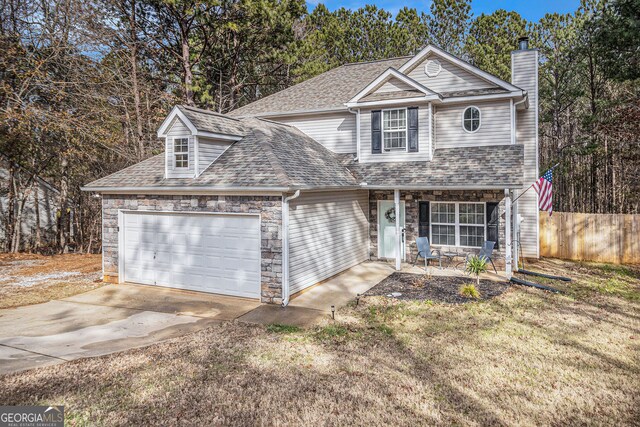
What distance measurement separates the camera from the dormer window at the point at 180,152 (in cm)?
1059

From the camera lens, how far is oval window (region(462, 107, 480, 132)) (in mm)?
12992

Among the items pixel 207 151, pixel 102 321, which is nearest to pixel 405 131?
pixel 207 151

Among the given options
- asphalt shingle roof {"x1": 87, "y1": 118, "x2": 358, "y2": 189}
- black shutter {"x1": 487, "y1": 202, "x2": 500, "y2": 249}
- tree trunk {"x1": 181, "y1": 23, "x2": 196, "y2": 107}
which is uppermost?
tree trunk {"x1": 181, "y1": 23, "x2": 196, "y2": 107}

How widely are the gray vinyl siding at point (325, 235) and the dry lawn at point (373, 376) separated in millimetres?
2367

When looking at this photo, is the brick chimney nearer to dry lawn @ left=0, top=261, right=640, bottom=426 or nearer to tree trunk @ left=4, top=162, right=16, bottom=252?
dry lawn @ left=0, top=261, right=640, bottom=426

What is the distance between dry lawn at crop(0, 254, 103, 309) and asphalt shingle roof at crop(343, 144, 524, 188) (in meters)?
8.62

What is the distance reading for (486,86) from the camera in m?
12.9

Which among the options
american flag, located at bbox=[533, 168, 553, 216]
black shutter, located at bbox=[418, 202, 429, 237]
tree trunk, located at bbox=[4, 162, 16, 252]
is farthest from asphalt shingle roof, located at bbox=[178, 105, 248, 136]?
tree trunk, located at bbox=[4, 162, 16, 252]

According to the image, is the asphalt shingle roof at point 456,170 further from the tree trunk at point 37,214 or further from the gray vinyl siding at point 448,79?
the tree trunk at point 37,214

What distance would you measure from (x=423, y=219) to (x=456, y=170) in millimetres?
2010

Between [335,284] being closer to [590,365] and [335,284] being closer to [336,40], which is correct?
[590,365]

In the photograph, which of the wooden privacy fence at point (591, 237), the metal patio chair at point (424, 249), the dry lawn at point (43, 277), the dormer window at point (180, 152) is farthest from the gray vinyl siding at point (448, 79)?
the dry lawn at point (43, 277)

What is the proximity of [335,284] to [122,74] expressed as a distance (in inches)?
511

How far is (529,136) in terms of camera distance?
46.3 feet
